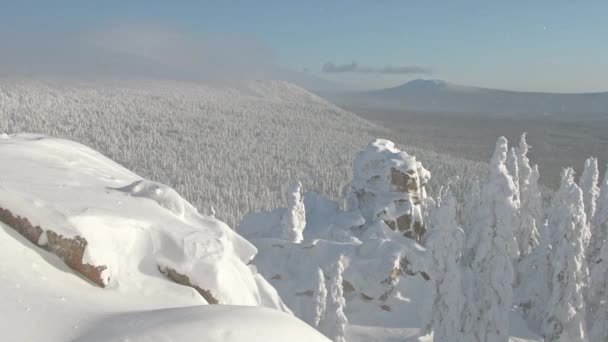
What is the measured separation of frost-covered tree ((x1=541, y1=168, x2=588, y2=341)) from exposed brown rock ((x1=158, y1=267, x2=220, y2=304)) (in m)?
21.5

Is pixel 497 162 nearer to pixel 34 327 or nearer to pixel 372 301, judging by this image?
pixel 372 301

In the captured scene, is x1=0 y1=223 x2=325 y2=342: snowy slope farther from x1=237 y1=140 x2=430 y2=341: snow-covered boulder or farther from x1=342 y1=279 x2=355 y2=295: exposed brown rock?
x1=342 y1=279 x2=355 y2=295: exposed brown rock

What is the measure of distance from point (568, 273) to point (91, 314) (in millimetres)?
24649

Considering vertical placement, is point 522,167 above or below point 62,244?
below

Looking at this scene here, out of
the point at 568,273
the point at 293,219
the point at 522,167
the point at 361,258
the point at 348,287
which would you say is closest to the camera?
the point at 568,273

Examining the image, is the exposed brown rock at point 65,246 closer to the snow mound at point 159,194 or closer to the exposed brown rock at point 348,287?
the snow mound at point 159,194

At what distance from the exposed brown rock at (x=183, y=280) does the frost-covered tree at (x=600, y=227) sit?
90.0 ft

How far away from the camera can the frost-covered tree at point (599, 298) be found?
25.0m

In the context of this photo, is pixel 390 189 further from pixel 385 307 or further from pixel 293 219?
pixel 385 307

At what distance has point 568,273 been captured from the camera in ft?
78.8

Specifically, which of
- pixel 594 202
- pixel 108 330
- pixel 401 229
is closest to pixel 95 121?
pixel 401 229

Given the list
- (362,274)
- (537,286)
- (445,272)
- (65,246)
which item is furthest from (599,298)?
(65,246)

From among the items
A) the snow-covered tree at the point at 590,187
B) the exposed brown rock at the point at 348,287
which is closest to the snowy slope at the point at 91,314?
the exposed brown rock at the point at 348,287

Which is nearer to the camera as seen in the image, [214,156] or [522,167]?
[522,167]
